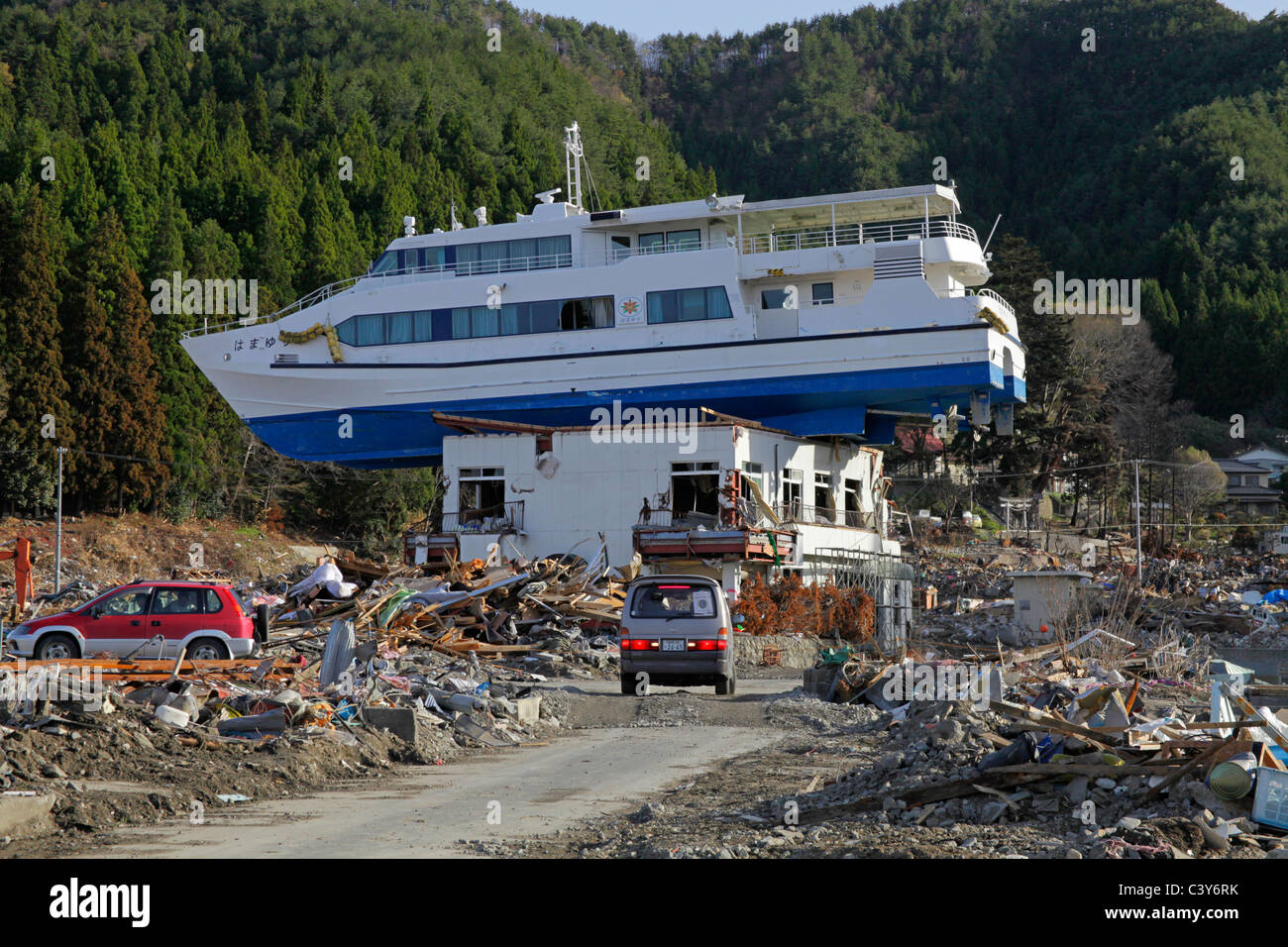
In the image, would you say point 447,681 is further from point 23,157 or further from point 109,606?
point 23,157

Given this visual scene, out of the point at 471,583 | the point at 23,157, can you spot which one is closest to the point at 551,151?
the point at 23,157

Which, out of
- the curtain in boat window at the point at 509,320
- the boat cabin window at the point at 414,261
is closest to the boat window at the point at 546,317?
the curtain in boat window at the point at 509,320

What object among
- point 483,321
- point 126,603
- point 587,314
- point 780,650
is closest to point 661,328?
point 587,314

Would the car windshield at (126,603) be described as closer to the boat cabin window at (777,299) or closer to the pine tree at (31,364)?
the boat cabin window at (777,299)

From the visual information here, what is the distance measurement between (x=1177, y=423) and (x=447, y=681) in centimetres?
7704

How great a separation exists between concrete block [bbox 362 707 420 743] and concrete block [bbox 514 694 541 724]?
8.72 feet

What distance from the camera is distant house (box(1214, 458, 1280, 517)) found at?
81312 mm

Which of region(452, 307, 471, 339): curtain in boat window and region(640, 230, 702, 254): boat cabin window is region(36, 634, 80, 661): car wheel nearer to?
region(452, 307, 471, 339): curtain in boat window

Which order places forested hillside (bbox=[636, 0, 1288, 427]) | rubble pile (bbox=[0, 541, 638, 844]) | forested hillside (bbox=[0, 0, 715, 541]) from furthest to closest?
1. forested hillside (bbox=[636, 0, 1288, 427])
2. forested hillside (bbox=[0, 0, 715, 541])
3. rubble pile (bbox=[0, 541, 638, 844])

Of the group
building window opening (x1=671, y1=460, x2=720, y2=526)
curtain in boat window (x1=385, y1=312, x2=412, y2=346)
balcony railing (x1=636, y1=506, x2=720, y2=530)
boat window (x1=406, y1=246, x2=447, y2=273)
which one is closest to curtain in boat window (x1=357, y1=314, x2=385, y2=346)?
curtain in boat window (x1=385, y1=312, x2=412, y2=346)

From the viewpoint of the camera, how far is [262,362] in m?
41.1

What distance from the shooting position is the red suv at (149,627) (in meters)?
19.2

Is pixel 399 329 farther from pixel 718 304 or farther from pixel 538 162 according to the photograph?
pixel 538 162

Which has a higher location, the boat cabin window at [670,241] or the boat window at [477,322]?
the boat cabin window at [670,241]
